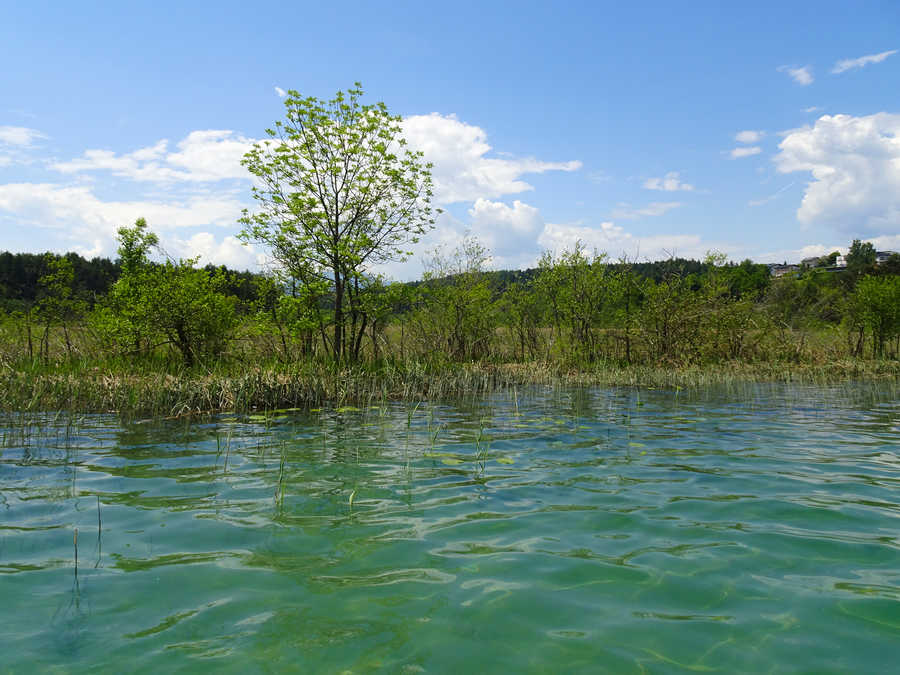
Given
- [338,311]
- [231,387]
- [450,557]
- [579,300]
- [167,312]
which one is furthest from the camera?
[579,300]

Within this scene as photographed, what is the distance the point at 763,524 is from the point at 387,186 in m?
14.5

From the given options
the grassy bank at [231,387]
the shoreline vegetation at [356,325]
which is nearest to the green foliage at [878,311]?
the shoreline vegetation at [356,325]

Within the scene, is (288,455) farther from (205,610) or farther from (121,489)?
(205,610)

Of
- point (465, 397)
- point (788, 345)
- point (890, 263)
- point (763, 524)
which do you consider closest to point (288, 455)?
point (763, 524)

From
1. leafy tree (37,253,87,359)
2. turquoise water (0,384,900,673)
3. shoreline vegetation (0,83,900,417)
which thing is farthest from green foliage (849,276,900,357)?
leafy tree (37,253,87,359)

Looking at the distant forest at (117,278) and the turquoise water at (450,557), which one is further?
the distant forest at (117,278)

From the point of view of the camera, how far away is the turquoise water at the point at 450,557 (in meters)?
2.70

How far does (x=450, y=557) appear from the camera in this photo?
3.87 metres

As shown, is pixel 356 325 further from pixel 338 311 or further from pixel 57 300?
pixel 57 300

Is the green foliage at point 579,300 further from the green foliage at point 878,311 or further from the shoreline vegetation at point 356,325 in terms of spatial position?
the green foliage at point 878,311

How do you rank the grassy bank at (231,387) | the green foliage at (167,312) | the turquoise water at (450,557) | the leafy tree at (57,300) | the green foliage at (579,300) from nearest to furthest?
1. the turquoise water at (450,557)
2. the grassy bank at (231,387)
3. the green foliage at (167,312)
4. the leafy tree at (57,300)
5. the green foliage at (579,300)

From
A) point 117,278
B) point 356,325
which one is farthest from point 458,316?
point 117,278

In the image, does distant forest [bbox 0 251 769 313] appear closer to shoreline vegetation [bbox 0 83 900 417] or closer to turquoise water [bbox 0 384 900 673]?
shoreline vegetation [bbox 0 83 900 417]

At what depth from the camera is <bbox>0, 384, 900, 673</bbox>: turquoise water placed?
2703mm
